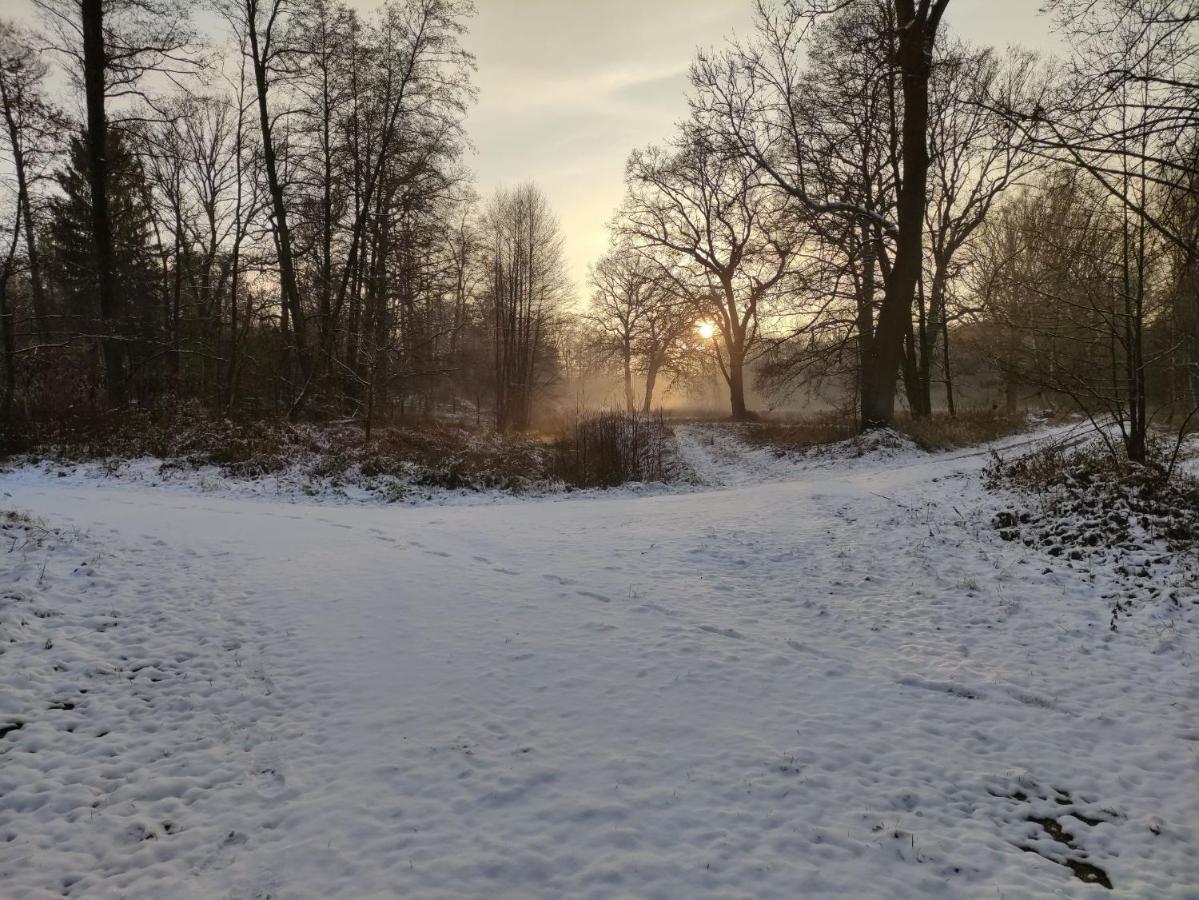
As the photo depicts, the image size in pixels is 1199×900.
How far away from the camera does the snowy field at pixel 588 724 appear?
10.1 ft

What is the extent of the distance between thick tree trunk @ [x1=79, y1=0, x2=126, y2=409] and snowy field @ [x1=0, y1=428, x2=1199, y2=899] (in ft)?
31.0

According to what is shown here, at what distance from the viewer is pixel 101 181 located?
14836 millimetres

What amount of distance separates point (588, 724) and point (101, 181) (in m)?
17.6

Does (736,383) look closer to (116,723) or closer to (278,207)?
(278,207)

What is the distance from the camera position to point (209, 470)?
44.9 feet

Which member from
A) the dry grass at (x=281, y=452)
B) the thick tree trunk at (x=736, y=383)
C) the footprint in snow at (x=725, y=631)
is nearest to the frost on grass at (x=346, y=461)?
the dry grass at (x=281, y=452)

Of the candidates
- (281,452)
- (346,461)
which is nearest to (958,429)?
(346,461)

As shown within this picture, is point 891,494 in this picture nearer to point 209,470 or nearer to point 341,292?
point 209,470

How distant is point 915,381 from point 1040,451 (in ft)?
42.3

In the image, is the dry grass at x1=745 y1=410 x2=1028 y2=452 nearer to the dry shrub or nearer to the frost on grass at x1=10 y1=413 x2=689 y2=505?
the dry shrub

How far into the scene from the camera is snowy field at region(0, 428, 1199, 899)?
3072mm

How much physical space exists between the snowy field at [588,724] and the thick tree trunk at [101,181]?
9451 mm

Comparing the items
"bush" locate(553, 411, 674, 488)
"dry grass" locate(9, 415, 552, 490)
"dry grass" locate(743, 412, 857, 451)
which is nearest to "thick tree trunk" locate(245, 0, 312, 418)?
"dry grass" locate(9, 415, 552, 490)

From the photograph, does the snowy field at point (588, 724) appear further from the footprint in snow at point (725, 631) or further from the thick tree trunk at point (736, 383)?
the thick tree trunk at point (736, 383)
